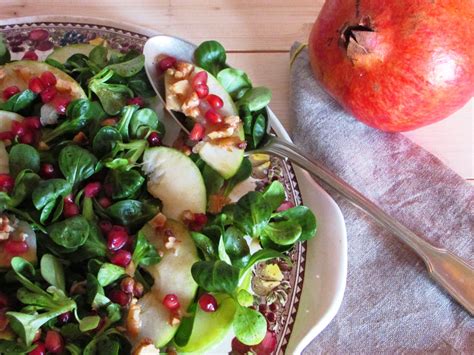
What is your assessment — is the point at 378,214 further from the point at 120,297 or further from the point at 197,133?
the point at 120,297

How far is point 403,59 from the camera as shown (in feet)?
2.91

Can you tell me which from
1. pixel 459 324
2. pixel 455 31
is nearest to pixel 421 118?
pixel 455 31

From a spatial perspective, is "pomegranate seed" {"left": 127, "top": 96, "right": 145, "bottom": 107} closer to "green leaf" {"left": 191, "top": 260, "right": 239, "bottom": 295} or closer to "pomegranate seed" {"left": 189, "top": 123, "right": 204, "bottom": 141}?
"pomegranate seed" {"left": 189, "top": 123, "right": 204, "bottom": 141}

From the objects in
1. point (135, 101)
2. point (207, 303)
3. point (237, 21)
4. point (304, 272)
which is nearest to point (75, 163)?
point (135, 101)

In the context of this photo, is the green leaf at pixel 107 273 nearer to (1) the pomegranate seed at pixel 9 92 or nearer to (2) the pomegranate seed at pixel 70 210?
(2) the pomegranate seed at pixel 70 210

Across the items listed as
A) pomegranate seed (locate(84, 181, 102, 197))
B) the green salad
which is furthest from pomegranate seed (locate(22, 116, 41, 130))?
pomegranate seed (locate(84, 181, 102, 197))

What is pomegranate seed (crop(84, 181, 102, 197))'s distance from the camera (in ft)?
2.67

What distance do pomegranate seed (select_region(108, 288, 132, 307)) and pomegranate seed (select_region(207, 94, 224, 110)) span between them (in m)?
0.30

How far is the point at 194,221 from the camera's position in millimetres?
812

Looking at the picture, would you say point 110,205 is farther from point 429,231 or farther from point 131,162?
point 429,231

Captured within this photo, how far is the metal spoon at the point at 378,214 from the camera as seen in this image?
0.91 metres

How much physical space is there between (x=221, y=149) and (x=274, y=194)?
3.9 inches

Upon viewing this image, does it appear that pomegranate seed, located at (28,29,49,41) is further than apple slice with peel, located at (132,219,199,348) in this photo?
Yes

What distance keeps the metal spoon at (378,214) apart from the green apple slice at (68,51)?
85 millimetres
